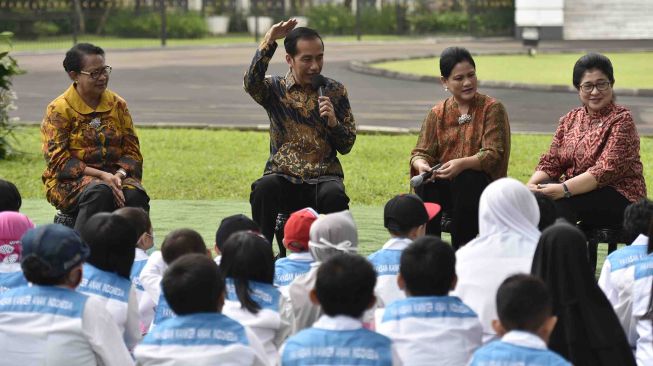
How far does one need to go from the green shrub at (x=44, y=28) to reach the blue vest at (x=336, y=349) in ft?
109

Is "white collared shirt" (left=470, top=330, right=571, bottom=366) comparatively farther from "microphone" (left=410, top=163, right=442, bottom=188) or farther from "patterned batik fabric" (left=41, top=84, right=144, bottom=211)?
"patterned batik fabric" (left=41, top=84, right=144, bottom=211)

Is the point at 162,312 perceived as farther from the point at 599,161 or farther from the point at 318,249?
the point at 599,161

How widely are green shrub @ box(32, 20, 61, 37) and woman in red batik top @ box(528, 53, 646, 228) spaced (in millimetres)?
30745

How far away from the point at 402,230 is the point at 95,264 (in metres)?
1.39

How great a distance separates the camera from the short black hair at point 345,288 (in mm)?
4598

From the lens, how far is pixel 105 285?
551 cm

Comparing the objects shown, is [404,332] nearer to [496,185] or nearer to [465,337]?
[465,337]

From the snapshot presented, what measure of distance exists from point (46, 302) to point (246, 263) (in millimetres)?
768

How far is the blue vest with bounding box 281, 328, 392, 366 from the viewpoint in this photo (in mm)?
4527

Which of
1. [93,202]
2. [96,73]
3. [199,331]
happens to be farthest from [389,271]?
[96,73]

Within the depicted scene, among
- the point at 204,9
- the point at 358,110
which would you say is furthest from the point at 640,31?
the point at 358,110

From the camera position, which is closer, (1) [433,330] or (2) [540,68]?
(1) [433,330]

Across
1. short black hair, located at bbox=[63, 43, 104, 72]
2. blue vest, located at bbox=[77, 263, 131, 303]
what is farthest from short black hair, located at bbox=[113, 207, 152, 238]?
short black hair, located at bbox=[63, 43, 104, 72]

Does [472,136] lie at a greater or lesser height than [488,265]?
greater
